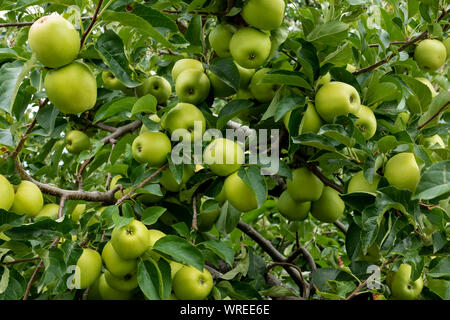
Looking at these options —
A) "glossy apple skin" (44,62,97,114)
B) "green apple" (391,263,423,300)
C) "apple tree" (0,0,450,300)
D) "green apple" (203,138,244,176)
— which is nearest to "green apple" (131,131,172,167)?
"apple tree" (0,0,450,300)

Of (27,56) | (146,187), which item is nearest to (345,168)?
(146,187)

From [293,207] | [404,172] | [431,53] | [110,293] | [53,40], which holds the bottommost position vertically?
[110,293]

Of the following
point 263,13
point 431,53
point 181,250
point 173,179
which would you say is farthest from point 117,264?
point 431,53

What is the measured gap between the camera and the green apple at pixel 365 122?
140 centimetres

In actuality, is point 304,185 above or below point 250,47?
below

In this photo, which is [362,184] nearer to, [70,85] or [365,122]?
[365,122]

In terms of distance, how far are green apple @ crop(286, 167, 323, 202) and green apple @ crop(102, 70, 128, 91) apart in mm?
730

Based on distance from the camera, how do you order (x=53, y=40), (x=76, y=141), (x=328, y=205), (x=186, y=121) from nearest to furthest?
1. (x=53, y=40)
2. (x=186, y=121)
3. (x=328, y=205)
4. (x=76, y=141)

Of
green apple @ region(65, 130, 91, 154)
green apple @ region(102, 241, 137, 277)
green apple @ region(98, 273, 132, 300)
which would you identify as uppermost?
green apple @ region(65, 130, 91, 154)

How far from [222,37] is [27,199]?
30.6 inches

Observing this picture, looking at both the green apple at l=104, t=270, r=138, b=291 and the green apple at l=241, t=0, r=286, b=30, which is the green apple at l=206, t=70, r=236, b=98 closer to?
the green apple at l=241, t=0, r=286, b=30

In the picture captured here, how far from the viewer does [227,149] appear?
4.33ft

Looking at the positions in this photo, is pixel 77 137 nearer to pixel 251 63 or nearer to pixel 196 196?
pixel 196 196

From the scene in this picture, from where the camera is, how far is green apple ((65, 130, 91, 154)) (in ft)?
5.87
